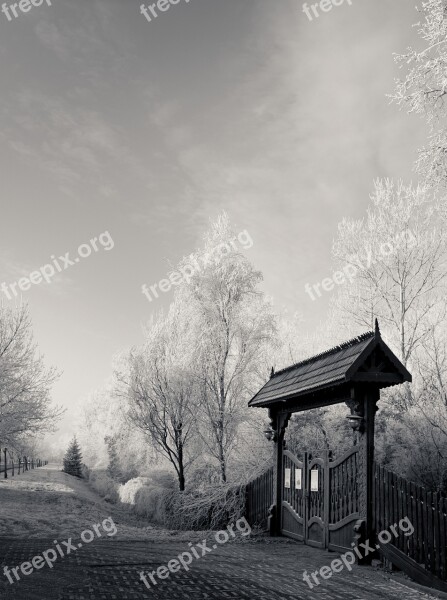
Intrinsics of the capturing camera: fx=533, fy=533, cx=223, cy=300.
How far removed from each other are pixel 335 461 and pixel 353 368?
2.35 m

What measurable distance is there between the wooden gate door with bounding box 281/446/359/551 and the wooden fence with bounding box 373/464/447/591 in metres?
0.76

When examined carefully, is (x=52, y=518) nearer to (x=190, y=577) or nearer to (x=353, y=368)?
(x=190, y=577)

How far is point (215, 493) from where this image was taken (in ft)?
53.0

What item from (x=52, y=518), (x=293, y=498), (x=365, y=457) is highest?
(x=365, y=457)

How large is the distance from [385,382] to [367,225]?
535 inches

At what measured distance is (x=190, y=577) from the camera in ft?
25.3

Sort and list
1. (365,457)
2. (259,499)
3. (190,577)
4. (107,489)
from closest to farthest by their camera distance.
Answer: (190,577)
(365,457)
(259,499)
(107,489)

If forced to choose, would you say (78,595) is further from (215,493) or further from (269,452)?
(269,452)

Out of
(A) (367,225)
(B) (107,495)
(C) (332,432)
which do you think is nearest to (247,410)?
(C) (332,432)

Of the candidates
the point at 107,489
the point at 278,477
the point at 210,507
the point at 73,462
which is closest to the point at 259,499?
the point at 278,477

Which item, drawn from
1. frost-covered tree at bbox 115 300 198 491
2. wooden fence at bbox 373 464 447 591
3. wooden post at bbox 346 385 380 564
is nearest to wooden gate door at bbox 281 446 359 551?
wooden post at bbox 346 385 380 564

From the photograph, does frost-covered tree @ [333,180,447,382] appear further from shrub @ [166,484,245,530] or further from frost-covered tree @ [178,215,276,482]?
shrub @ [166,484,245,530]

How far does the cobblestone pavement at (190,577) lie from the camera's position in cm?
668

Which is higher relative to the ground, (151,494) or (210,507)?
(210,507)
